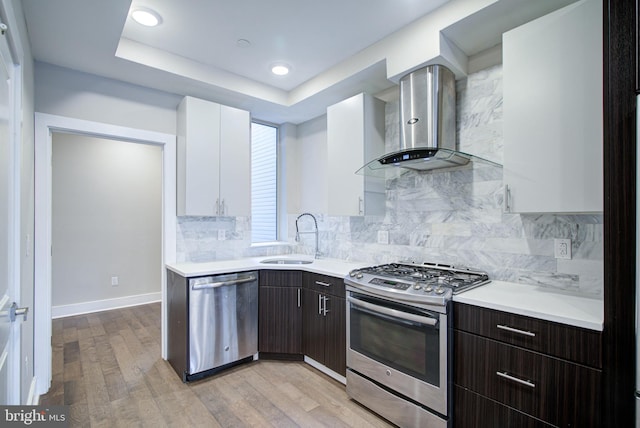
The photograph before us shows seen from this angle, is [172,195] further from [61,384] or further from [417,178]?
[417,178]

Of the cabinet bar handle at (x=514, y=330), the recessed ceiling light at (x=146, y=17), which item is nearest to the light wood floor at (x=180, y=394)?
the cabinet bar handle at (x=514, y=330)

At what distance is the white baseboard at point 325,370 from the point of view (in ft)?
8.66

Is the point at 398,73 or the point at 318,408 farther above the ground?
the point at 398,73

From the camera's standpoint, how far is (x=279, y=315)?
303cm

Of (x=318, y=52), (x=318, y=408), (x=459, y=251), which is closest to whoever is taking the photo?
(x=318, y=408)

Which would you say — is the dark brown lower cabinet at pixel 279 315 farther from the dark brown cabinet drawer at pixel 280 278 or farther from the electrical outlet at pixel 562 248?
the electrical outlet at pixel 562 248

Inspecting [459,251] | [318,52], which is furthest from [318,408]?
[318,52]

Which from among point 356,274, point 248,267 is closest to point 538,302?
point 356,274

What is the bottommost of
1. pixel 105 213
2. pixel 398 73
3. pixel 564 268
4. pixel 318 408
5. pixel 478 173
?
pixel 318 408

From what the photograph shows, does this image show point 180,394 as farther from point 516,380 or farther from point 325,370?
point 516,380

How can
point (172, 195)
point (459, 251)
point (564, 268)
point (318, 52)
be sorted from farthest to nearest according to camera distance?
point (172, 195) → point (318, 52) → point (459, 251) → point (564, 268)

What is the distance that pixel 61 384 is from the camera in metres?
2.61

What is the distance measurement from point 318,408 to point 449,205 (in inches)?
71.3

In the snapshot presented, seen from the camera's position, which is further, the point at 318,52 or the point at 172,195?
the point at 172,195
